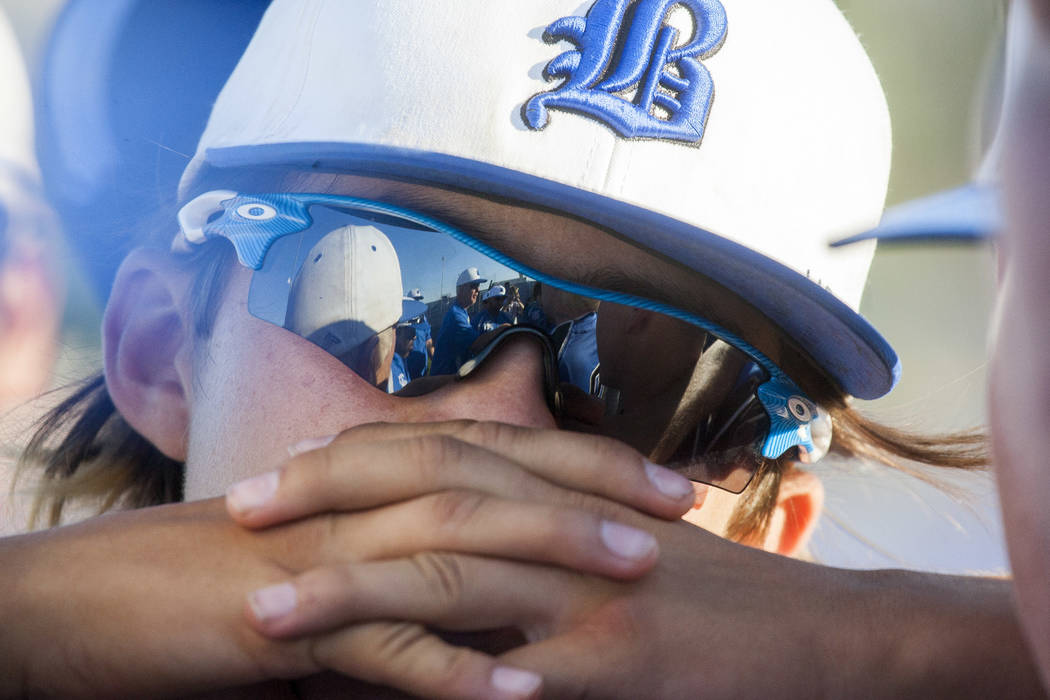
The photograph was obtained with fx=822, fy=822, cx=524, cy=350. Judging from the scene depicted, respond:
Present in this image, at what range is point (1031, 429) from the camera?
396 mm

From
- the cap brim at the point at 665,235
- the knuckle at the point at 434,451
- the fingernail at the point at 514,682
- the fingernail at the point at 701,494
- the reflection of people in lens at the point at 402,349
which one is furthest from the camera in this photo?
the fingernail at the point at 701,494

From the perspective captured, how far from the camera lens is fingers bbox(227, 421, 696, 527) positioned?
2.52 ft

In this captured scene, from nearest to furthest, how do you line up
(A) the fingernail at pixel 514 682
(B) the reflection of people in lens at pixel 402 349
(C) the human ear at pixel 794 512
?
(A) the fingernail at pixel 514 682 → (B) the reflection of people in lens at pixel 402 349 → (C) the human ear at pixel 794 512

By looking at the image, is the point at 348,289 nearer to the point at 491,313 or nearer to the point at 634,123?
the point at 491,313

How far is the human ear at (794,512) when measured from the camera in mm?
1944

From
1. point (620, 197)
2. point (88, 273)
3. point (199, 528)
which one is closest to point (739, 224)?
point (620, 197)

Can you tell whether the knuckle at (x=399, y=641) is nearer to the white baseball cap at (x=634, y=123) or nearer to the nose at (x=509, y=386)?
the nose at (x=509, y=386)

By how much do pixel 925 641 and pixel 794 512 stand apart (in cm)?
109

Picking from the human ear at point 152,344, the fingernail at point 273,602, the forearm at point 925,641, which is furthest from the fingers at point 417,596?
the human ear at point 152,344

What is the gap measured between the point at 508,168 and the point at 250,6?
4.32ft

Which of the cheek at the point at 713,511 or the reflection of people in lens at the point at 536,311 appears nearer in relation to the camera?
the reflection of people in lens at the point at 536,311

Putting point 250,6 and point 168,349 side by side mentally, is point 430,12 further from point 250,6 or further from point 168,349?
point 250,6

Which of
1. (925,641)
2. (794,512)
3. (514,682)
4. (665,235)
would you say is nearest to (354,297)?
(665,235)

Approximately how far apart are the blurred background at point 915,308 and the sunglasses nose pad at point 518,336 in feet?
2.02
